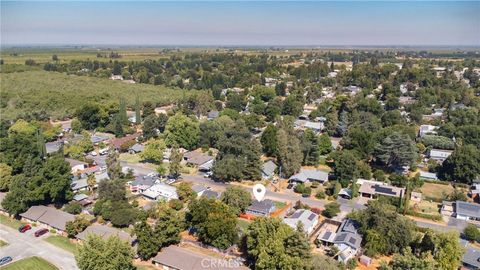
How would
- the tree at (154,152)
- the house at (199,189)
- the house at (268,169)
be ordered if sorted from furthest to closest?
the tree at (154,152) → the house at (268,169) → the house at (199,189)

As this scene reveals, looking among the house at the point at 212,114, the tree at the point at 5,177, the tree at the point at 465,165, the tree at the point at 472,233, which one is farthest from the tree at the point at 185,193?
the house at the point at 212,114

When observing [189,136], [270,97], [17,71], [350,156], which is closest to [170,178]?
[189,136]

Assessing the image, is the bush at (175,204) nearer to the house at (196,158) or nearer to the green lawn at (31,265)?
the green lawn at (31,265)

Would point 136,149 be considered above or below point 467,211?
above

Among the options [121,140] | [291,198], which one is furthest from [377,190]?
[121,140]

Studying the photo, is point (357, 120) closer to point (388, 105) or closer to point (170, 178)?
point (388, 105)

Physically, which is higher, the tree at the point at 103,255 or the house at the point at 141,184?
the tree at the point at 103,255

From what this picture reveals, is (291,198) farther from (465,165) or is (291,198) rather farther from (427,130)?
(427,130)

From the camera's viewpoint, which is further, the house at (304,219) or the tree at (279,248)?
the house at (304,219)
